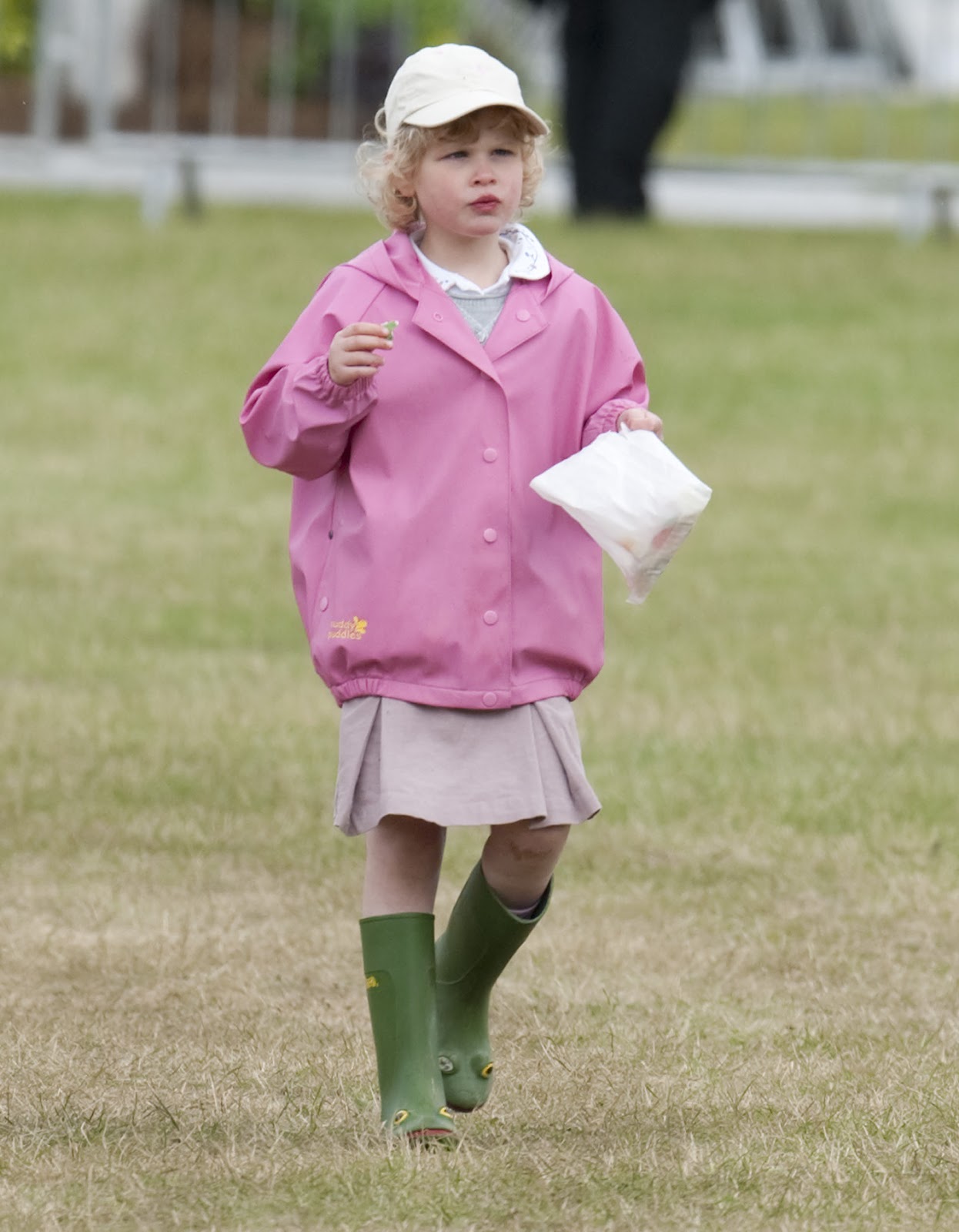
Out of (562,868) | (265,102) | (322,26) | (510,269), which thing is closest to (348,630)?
(510,269)

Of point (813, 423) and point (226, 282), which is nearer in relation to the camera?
point (813, 423)

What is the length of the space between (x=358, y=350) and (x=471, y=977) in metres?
1.08

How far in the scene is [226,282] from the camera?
15.2 metres

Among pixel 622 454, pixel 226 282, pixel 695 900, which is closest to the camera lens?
pixel 622 454

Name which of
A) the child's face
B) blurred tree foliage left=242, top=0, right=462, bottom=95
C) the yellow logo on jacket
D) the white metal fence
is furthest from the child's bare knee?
blurred tree foliage left=242, top=0, right=462, bottom=95

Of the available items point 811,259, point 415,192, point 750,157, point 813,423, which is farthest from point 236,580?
point 750,157

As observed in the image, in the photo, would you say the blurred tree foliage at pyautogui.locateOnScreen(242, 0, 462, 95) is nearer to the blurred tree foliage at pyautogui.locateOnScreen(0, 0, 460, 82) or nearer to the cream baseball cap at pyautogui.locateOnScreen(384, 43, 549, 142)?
the blurred tree foliage at pyautogui.locateOnScreen(0, 0, 460, 82)

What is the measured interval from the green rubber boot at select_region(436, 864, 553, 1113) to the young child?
0.39ft

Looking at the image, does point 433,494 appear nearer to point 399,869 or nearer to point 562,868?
point 399,869

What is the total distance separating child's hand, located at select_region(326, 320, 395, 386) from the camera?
3.87 m

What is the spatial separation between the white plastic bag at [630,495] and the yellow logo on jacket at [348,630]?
0.33m

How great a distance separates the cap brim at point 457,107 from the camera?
13.1 ft

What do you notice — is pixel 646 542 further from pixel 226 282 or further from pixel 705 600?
pixel 226 282

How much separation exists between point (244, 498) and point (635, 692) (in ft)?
11.9
